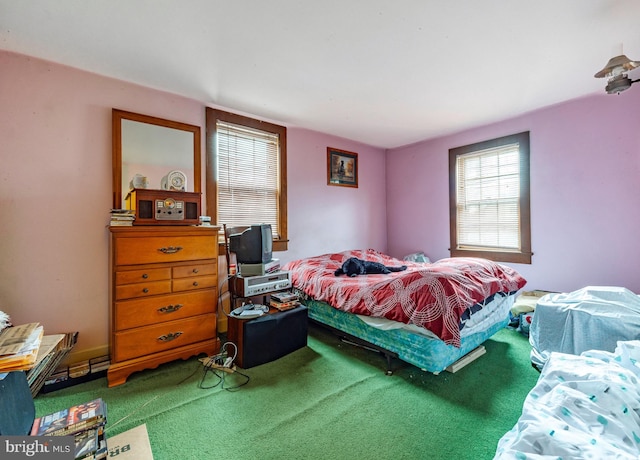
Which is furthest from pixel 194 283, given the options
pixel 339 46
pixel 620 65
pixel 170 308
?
pixel 620 65

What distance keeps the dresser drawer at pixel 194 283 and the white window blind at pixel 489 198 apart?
337 centimetres

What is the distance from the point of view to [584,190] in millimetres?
2902

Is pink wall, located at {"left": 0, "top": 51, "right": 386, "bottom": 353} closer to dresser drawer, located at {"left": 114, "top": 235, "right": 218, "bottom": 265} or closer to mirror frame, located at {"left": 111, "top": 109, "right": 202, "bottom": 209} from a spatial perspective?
mirror frame, located at {"left": 111, "top": 109, "right": 202, "bottom": 209}

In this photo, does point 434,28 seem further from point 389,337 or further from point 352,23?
point 389,337

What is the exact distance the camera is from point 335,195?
410cm

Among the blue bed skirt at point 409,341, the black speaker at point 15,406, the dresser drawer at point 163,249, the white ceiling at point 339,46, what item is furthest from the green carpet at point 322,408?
the white ceiling at point 339,46

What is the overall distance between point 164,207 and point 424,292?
82.9 inches

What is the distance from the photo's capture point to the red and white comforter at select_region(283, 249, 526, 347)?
1.79 metres

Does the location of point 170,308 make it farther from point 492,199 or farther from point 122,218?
point 492,199

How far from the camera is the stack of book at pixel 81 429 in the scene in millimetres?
1174

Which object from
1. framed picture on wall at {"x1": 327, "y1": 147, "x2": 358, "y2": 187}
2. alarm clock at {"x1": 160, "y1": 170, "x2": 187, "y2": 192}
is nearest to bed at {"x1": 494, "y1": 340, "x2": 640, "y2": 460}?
alarm clock at {"x1": 160, "y1": 170, "x2": 187, "y2": 192}

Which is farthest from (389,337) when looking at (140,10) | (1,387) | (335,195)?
(140,10)

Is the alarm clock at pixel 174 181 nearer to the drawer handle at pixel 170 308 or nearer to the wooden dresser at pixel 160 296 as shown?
the wooden dresser at pixel 160 296

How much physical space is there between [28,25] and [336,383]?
317 centimetres
